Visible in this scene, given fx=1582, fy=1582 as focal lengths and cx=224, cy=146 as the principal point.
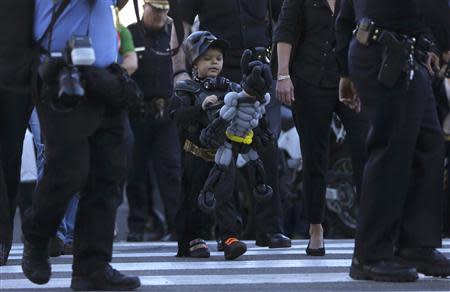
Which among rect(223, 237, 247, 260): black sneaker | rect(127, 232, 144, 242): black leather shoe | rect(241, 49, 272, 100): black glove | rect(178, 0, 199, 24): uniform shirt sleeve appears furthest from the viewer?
rect(127, 232, 144, 242): black leather shoe

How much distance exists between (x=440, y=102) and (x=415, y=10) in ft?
18.1

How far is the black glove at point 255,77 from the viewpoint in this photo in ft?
30.7

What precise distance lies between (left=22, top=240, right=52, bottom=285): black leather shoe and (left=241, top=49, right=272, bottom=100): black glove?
223 cm

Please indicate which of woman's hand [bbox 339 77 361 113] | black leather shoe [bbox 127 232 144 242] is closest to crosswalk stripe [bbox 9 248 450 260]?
woman's hand [bbox 339 77 361 113]

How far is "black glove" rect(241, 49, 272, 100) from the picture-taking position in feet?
30.7

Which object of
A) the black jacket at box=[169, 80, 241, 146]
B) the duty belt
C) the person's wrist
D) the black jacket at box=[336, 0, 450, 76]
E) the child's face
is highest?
the black jacket at box=[336, 0, 450, 76]

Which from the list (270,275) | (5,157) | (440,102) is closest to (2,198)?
(5,157)

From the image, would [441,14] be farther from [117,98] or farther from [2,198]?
[2,198]

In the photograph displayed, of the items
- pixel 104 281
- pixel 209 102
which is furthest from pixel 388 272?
pixel 209 102

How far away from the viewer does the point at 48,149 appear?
7523 millimetres

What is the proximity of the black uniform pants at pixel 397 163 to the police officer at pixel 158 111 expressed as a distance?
5.77 meters

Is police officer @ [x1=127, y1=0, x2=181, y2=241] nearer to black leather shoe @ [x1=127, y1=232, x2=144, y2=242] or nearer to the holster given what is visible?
black leather shoe @ [x1=127, y1=232, x2=144, y2=242]

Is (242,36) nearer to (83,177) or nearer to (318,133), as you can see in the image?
(318,133)

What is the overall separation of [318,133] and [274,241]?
1.16 meters
